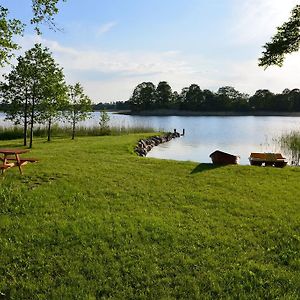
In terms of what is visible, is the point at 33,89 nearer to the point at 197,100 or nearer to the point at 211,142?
the point at 211,142

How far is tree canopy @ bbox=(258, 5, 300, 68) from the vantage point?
10484 mm

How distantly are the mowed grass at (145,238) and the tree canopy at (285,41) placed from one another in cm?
423

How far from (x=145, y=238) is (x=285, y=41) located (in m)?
8.01

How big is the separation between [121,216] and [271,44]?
7.63 m

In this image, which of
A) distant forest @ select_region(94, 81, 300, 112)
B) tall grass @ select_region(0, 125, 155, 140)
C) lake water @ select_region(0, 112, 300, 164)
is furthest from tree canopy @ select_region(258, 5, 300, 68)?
distant forest @ select_region(94, 81, 300, 112)

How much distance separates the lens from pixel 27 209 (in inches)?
290

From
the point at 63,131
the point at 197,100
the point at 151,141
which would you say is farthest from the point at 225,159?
the point at 197,100

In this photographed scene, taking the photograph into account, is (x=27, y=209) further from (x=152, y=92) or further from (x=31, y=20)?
(x=152, y=92)

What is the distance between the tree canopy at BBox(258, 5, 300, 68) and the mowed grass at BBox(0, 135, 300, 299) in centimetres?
423

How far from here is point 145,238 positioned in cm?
619

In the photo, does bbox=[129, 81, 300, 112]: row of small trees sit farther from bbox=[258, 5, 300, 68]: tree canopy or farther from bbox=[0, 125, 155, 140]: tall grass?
bbox=[258, 5, 300, 68]: tree canopy

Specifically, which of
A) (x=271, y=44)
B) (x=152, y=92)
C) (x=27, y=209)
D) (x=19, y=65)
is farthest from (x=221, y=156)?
(x=152, y=92)

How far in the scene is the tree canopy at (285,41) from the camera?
10.5 meters

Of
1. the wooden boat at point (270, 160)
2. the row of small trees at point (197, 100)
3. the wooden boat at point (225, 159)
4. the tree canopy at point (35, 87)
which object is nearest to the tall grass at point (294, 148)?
the wooden boat at point (270, 160)
